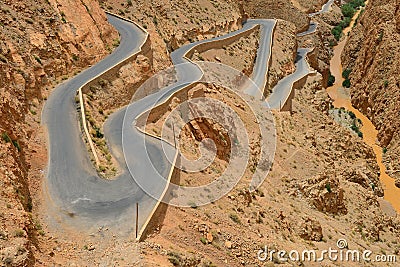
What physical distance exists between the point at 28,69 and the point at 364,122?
37598 millimetres

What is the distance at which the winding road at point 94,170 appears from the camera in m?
15.0

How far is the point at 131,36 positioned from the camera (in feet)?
98.6

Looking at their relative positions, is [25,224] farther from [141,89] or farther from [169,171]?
[141,89]

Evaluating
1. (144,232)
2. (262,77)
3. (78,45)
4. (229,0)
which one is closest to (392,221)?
(262,77)

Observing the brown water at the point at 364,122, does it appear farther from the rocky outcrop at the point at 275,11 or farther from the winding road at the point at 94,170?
the winding road at the point at 94,170

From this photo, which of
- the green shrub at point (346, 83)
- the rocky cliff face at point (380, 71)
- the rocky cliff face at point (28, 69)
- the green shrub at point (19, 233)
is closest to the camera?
the green shrub at point (19, 233)

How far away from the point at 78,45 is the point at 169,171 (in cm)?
1199

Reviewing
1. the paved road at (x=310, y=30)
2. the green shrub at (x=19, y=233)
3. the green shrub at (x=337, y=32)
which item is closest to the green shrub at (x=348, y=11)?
the green shrub at (x=337, y=32)

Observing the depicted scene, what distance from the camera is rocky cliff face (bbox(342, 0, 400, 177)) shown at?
141 feet

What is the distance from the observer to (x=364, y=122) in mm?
47812

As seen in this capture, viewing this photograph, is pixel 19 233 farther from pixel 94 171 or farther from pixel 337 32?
pixel 337 32

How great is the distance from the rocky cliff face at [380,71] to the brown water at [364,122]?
0.65 meters

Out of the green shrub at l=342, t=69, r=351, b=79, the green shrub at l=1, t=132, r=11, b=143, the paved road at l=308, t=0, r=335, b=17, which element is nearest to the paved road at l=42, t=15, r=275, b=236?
the green shrub at l=1, t=132, r=11, b=143

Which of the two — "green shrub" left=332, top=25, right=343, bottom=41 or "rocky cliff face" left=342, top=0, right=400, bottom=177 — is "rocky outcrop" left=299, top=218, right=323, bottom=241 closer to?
"rocky cliff face" left=342, top=0, right=400, bottom=177
